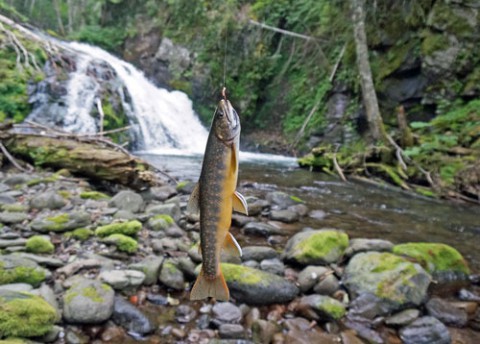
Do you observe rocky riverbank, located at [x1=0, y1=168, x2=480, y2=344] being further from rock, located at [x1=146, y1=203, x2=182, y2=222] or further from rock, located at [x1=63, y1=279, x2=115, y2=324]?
rock, located at [x1=146, y1=203, x2=182, y2=222]

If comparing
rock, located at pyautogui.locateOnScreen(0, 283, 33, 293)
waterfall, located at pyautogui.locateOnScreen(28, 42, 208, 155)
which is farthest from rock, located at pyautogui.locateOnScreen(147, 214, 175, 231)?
waterfall, located at pyautogui.locateOnScreen(28, 42, 208, 155)

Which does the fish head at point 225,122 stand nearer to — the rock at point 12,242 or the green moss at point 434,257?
the rock at point 12,242

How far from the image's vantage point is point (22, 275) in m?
3.68

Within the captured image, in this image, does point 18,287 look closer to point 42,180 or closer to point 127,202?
point 127,202

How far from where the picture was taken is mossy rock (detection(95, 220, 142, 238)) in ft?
16.5

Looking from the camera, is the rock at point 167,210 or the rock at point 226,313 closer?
the rock at point 226,313

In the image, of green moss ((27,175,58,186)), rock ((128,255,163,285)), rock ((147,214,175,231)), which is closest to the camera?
rock ((128,255,163,285))

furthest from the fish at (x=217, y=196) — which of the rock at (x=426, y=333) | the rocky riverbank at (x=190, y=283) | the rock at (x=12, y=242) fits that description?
the rock at (x=12, y=242)

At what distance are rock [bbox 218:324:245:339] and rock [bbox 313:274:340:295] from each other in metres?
1.15

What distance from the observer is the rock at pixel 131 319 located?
3570mm

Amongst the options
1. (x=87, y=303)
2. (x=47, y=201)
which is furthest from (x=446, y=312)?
(x=47, y=201)

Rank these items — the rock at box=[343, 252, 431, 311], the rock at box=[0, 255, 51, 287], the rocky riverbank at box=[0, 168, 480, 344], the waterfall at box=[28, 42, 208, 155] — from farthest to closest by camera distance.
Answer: the waterfall at box=[28, 42, 208, 155], the rock at box=[343, 252, 431, 311], the rock at box=[0, 255, 51, 287], the rocky riverbank at box=[0, 168, 480, 344]

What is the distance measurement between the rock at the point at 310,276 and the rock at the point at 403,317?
2.85 feet

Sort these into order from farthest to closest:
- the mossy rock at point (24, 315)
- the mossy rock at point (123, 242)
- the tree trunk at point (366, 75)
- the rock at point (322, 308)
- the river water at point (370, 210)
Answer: the tree trunk at point (366, 75) → the river water at point (370, 210) → the mossy rock at point (123, 242) → the rock at point (322, 308) → the mossy rock at point (24, 315)
